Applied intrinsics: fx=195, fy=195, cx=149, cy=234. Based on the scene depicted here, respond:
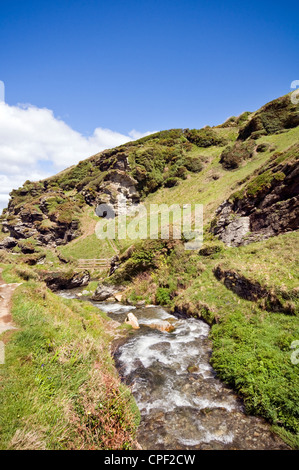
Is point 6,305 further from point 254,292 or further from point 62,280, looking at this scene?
point 62,280

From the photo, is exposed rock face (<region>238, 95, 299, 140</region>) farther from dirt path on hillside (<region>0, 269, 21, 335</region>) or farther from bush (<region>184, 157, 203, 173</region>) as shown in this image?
Answer: dirt path on hillside (<region>0, 269, 21, 335</region>)

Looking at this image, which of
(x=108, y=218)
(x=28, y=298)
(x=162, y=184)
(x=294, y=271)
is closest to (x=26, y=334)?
(x=28, y=298)

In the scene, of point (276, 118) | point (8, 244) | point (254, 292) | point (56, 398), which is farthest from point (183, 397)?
point (276, 118)

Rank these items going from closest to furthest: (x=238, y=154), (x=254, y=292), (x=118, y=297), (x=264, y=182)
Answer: (x=254, y=292)
(x=264, y=182)
(x=118, y=297)
(x=238, y=154)

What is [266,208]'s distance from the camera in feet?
68.5

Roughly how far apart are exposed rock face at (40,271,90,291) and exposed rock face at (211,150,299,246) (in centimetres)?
2319

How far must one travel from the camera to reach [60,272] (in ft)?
103

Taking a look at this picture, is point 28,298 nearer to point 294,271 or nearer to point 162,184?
point 294,271

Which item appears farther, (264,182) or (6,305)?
(264,182)

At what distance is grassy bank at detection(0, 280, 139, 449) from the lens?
4.81 meters

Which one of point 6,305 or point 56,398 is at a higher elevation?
point 6,305

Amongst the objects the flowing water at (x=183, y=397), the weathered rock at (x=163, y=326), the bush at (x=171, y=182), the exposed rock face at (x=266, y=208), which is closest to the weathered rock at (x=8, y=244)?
the bush at (x=171, y=182)

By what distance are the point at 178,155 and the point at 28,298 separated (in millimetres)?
63222

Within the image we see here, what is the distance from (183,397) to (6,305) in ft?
33.6
